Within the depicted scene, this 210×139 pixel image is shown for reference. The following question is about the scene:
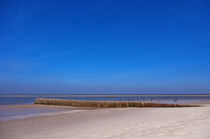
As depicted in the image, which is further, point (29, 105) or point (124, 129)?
point (29, 105)

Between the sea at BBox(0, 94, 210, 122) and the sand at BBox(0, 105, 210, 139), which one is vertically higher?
the sand at BBox(0, 105, 210, 139)

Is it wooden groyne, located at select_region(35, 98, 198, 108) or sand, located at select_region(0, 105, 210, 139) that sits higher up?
sand, located at select_region(0, 105, 210, 139)

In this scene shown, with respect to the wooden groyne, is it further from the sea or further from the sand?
the sand

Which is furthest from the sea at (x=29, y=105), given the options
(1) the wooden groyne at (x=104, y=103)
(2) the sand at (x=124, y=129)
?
(2) the sand at (x=124, y=129)

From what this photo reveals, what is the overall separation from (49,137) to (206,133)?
234 inches

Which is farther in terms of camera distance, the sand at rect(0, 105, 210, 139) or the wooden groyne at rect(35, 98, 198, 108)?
the wooden groyne at rect(35, 98, 198, 108)

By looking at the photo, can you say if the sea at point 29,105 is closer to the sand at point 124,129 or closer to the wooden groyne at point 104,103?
the wooden groyne at point 104,103

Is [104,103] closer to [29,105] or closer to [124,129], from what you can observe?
[29,105]

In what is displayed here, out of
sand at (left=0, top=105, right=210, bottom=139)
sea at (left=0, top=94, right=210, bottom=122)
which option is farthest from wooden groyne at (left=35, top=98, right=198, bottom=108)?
sand at (left=0, top=105, right=210, bottom=139)

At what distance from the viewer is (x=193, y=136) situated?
5.21 meters

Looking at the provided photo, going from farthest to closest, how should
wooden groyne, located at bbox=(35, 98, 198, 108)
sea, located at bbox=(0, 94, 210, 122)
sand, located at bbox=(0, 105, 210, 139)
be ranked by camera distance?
1. wooden groyne, located at bbox=(35, 98, 198, 108)
2. sea, located at bbox=(0, 94, 210, 122)
3. sand, located at bbox=(0, 105, 210, 139)

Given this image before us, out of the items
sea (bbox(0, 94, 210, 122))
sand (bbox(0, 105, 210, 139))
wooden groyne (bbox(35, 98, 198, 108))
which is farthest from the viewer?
wooden groyne (bbox(35, 98, 198, 108))

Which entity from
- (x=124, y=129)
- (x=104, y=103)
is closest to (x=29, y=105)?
(x=104, y=103)

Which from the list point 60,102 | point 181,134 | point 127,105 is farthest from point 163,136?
point 60,102
